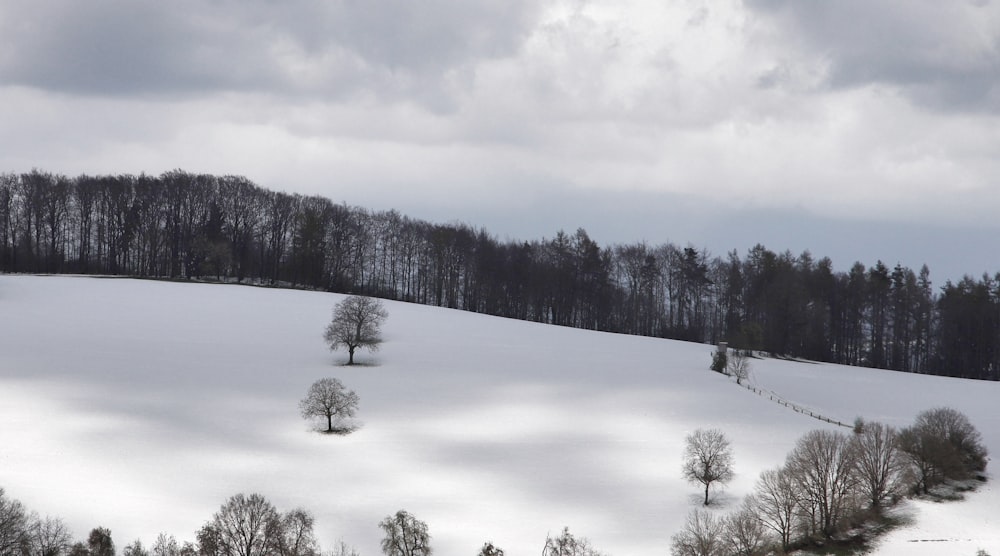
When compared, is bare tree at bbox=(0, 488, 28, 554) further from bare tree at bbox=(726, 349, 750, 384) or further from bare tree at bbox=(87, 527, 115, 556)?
bare tree at bbox=(726, 349, 750, 384)

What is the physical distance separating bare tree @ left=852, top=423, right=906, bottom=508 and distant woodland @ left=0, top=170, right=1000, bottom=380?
57673 mm

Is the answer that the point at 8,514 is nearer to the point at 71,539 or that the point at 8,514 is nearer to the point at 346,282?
the point at 71,539

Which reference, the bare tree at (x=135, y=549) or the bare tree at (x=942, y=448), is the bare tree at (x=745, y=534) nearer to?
the bare tree at (x=942, y=448)

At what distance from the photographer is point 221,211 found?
11444 cm

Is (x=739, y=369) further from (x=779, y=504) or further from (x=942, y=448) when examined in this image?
(x=779, y=504)

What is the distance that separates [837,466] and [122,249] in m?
106

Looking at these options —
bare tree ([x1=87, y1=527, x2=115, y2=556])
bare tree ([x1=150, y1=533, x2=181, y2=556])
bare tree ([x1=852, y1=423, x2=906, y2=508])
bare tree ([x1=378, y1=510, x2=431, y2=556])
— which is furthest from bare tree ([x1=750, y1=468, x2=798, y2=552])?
bare tree ([x1=87, y1=527, x2=115, y2=556])

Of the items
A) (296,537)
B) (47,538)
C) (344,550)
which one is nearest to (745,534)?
(344,550)

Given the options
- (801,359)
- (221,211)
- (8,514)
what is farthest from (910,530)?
(221,211)

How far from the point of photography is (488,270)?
383ft

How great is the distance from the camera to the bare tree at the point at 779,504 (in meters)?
37.8

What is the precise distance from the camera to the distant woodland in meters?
105

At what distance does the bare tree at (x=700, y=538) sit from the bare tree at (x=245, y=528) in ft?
59.5

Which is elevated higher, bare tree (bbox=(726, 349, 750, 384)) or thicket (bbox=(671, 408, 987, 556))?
bare tree (bbox=(726, 349, 750, 384))
